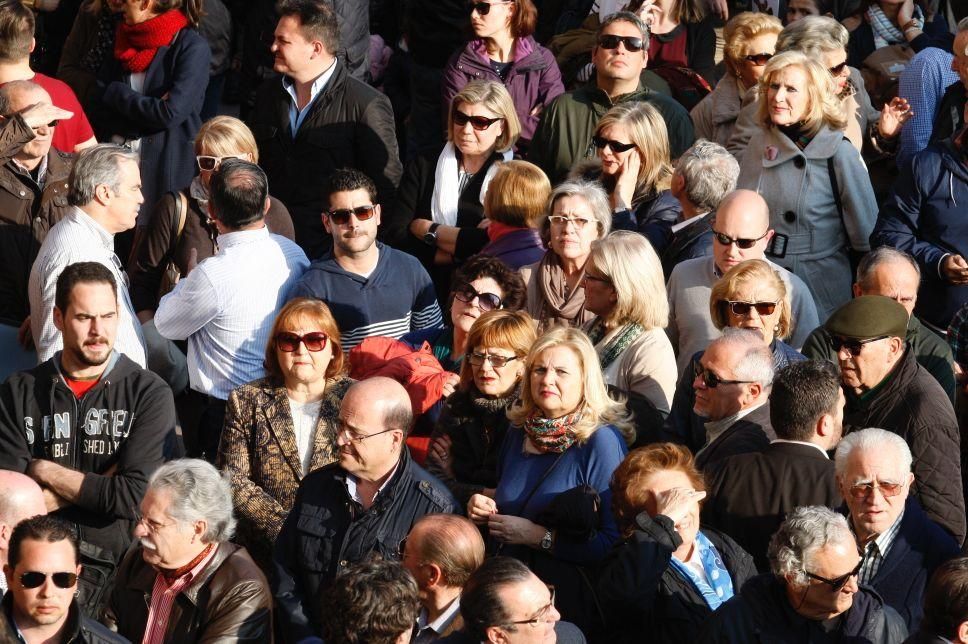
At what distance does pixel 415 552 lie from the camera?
5.56 m

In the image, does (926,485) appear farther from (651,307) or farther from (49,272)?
(49,272)

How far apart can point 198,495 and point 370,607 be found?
1.07 metres

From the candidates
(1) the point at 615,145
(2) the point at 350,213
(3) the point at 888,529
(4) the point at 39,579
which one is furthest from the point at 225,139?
(3) the point at 888,529

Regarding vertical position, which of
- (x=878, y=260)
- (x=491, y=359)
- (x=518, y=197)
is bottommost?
(x=518, y=197)

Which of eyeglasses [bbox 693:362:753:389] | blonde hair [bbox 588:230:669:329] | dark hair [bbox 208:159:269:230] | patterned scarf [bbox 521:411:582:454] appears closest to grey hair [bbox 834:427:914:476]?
eyeglasses [bbox 693:362:753:389]

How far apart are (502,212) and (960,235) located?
2.36 meters

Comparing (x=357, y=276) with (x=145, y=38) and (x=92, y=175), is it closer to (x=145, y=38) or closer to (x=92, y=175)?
(x=92, y=175)

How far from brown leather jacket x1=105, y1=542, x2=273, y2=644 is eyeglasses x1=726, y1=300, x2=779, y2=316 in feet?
7.84

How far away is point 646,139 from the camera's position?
831 cm

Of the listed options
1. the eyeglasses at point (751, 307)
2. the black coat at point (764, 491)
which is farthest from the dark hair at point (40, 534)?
the eyeglasses at point (751, 307)

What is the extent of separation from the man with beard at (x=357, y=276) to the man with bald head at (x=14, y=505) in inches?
66.8

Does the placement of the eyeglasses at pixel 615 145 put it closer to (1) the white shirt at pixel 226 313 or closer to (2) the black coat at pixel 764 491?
(1) the white shirt at pixel 226 313

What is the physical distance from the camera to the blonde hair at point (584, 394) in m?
6.10

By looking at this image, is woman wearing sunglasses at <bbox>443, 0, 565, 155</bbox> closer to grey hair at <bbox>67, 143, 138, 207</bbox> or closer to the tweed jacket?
grey hair at <bbox>67, 143, 138, 207</bbox>
